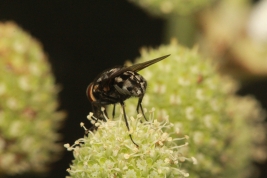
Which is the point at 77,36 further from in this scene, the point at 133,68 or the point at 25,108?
the point at 133,68

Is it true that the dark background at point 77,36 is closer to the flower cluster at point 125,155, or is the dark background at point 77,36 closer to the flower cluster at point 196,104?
the flower cluster at point 196,104

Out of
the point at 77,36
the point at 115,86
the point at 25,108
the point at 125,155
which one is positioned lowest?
the point at 125,155

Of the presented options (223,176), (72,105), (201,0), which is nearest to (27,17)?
(72,105)

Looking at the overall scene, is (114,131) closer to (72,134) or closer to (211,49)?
(72,134)

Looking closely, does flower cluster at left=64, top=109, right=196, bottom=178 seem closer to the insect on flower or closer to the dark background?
the insect on flower

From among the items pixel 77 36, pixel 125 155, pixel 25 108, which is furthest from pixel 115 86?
pixel 77 36

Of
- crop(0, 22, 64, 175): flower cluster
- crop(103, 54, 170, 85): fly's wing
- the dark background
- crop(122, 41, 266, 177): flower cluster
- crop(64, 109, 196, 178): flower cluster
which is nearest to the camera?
crop(64, 109, 196, 178): flower cluster

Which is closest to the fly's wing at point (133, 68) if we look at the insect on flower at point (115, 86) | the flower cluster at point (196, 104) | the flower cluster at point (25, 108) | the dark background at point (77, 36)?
the insect on flower at point (115, 86)

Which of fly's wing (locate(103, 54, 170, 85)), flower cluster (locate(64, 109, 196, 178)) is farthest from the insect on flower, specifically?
flower cluster (locate(64, 109, 196, 178))

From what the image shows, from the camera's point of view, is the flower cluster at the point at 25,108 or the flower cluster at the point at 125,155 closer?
the flower cluster at the point at 125,155
